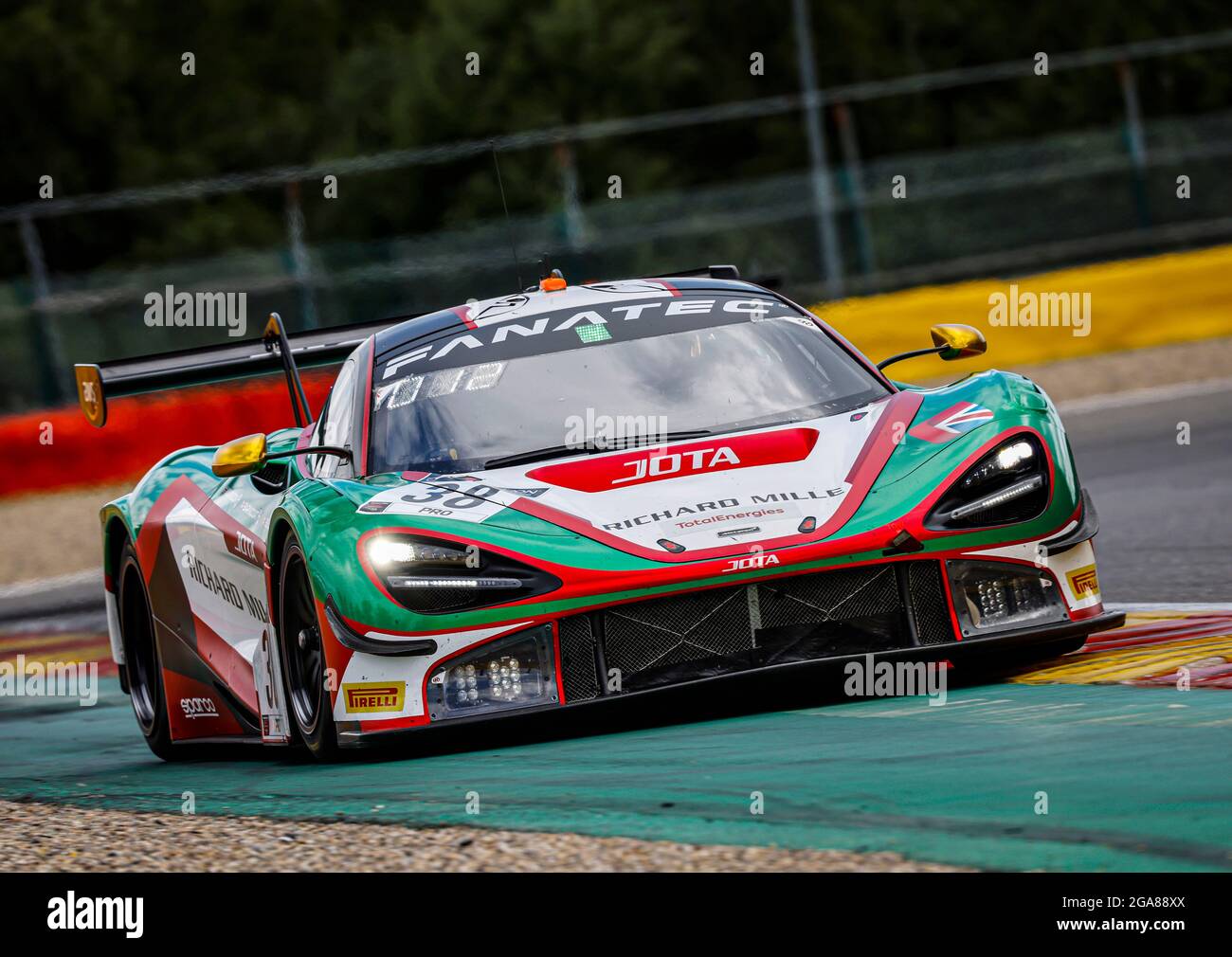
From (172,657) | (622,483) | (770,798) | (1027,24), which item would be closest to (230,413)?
(172,657)

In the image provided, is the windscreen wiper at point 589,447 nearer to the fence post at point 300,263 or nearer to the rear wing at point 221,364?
the rear wing at point 221,364

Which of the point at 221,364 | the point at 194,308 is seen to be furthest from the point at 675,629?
the point at 194,308

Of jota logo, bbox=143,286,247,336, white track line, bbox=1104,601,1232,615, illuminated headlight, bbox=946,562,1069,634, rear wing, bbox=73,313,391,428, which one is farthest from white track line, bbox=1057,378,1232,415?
illuminated headlight, bbox=946,562,1069,634

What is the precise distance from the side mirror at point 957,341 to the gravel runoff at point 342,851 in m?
3.05

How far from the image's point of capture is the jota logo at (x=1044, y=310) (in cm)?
1953

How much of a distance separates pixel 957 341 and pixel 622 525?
1.95 meters

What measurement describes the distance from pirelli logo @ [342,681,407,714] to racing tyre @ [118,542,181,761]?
6.95 ft

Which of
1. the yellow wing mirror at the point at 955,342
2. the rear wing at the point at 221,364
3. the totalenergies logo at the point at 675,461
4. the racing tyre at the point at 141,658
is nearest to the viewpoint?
the totalenergies logo at the point at 675,461

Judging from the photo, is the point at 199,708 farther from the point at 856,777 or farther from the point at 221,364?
the point at 856,777

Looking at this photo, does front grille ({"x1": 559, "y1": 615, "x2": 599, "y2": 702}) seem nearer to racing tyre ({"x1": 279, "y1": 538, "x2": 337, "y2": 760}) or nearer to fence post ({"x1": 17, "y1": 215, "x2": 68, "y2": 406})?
racing tyre ({"x1": 279, "y1": 538, "x2": 337, "y2": 760})

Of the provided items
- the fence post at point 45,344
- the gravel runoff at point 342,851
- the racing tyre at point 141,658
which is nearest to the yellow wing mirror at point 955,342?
the racing tyre at point 141,658
